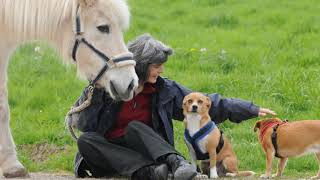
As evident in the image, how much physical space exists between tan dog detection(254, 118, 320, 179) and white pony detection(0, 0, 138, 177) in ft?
4.26

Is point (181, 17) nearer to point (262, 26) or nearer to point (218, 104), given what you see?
point (262, 26)

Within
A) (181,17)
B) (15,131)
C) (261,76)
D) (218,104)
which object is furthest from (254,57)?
A: (218,104)

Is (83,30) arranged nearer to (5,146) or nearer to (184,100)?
(184,100)

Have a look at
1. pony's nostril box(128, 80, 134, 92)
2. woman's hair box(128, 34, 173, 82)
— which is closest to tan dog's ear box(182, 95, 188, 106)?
woman's hair box(128, 34, 173, 82)

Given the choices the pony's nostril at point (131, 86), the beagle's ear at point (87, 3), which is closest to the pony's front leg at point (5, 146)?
the beagle's ear at point (87, 3)

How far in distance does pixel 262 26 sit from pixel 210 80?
315 cm

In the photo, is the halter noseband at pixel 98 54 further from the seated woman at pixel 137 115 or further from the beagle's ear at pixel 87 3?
the seated woman at pixel 137 115

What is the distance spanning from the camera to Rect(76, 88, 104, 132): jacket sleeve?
239 inches

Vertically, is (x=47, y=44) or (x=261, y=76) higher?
(x=47, y=44)

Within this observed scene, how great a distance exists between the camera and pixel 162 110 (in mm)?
6066

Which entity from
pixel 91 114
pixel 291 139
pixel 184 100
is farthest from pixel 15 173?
pixel 291 139

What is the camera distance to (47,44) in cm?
593

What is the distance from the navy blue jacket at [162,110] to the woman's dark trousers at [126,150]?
0.15 m

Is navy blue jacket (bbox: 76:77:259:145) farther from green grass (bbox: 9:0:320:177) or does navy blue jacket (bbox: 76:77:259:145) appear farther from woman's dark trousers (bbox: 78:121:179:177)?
green grass (bbox: 9:0:320:177)
